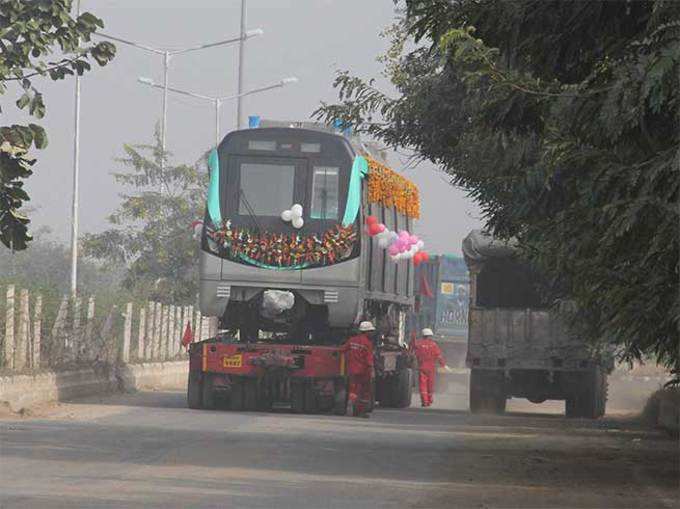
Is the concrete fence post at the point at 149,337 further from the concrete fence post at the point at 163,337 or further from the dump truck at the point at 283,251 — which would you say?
the dump truck at the point at 283,251

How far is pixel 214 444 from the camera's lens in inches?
755

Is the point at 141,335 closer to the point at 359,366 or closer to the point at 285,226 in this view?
the point at 285,226

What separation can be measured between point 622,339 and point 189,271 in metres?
39.3

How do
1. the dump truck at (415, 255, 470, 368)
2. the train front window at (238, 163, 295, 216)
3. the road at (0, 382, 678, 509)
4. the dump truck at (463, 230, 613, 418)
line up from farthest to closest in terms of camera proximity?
the dump truck at (415, 255, 470, 368) → the dump truck at (463, 230, 613, 418) → the train front window at (238, 163, 295, 216) → the road at (0, 382, 678, 509)

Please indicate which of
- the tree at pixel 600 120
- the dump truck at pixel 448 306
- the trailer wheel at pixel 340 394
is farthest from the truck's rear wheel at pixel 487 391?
the dump truck at pixel 448 306

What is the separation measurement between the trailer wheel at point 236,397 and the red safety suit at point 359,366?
5.92 feet

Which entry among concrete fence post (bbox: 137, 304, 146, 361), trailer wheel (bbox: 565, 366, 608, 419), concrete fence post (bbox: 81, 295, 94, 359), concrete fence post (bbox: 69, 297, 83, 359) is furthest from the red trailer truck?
concrete fence post (bbox: 137, 304, 146, 361)

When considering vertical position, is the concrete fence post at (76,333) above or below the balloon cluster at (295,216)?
below

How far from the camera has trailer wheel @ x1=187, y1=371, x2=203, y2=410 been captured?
27.2 m

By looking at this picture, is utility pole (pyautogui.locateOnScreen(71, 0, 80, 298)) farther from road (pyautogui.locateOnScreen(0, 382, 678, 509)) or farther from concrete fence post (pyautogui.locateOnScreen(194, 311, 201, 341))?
road (pyautogui.locateOnScreen(0, 382, 678, 509))

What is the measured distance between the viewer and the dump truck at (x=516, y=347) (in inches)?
1172

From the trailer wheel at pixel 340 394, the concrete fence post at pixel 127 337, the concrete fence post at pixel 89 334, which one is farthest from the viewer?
the concrete fence post at pixel 127 337

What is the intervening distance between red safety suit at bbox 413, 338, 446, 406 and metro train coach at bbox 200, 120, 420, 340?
7.19m

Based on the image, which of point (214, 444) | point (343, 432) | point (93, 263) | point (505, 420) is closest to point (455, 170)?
point (343, 432)
